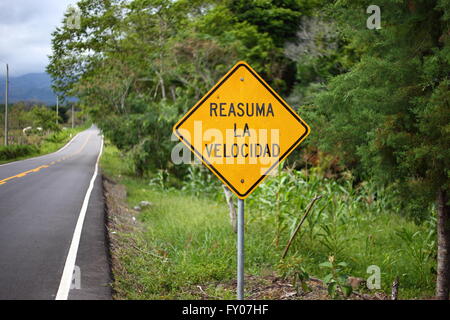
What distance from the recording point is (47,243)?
6199mm

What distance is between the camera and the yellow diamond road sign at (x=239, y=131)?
4156 millimetres

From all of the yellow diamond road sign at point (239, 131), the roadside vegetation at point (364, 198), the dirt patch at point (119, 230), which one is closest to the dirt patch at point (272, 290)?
the roadside vegetation at point (364, 198)

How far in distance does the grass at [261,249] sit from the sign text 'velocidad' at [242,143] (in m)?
1.75

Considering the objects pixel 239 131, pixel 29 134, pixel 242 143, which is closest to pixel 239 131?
pixel 239 131

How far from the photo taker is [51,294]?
427 cm

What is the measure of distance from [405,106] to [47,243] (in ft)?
17.5

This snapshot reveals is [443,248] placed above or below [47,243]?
above

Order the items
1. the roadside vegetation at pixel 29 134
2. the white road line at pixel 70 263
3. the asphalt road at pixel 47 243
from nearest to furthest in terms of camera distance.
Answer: the white road line at pixel 70 263
the asphalt road at pixel 47 243
the roadside vegetation at pixel 29 134

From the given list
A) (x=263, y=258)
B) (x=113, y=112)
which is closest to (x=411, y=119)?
(x=263, y=258)

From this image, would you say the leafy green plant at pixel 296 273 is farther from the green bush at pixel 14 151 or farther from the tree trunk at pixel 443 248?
the green bush at pixel 14 151

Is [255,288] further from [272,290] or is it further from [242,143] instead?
[242,143]

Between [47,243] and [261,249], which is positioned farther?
[261,249]

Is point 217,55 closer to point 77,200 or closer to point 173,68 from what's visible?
point 173,68

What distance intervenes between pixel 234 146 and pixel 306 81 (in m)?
18.7
